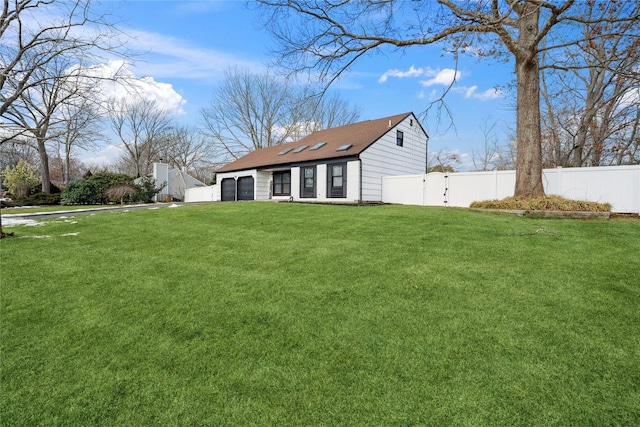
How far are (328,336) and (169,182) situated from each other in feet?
97.8

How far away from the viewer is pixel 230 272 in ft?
14.3

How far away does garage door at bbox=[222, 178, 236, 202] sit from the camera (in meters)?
22.4

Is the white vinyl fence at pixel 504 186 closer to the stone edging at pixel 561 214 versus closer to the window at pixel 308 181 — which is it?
the stone edging at pixel 561 214

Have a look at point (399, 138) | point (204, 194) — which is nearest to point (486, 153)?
point (399, 138)

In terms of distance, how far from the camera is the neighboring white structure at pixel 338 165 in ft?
50.9

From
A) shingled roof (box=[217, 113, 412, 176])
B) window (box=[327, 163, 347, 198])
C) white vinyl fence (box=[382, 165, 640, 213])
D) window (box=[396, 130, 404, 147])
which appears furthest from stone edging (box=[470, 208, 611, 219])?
window (box=[396, 130, 404, 147])

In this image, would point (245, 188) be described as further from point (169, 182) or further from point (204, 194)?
point (169, 182)

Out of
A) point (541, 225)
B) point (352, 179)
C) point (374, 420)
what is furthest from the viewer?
point (352, 179)

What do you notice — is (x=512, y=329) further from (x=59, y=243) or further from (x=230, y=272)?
(x=59, y=243)

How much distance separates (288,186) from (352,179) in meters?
5.26

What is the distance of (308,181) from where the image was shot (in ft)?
57.2

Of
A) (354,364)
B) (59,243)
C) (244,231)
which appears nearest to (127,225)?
(59,243)

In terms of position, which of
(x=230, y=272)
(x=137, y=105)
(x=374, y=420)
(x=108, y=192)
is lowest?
(x=374, y=420)

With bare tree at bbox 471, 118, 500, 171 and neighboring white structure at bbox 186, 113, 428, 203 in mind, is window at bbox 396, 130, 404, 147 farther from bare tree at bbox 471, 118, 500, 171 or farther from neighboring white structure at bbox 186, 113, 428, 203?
bare tree at bbox 471, 118, 500, 171
